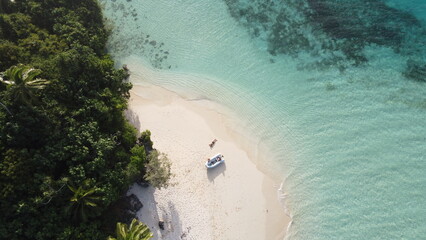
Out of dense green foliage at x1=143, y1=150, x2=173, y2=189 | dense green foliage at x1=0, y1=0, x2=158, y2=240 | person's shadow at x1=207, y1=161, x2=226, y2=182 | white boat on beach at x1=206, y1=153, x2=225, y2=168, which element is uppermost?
dense green foliage at x1=0, y1=0, x2=158, y2=240

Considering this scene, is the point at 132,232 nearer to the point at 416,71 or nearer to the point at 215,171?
the point at 215,171

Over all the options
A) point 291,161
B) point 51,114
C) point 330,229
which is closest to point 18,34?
point 51,114

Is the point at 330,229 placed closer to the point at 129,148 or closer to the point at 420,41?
the point at 129,148

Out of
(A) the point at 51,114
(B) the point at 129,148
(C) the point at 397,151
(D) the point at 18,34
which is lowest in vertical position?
(C) the point at 397,151

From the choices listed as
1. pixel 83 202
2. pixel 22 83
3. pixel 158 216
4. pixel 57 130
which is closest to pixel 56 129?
pixel 57 130

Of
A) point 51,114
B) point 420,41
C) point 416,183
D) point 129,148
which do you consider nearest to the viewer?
point 51,114

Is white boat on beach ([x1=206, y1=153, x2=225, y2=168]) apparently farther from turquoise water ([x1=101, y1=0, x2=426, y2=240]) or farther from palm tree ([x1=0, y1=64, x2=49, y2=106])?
palm tree ([x1=0, y1=64, x2=49, y2=106])

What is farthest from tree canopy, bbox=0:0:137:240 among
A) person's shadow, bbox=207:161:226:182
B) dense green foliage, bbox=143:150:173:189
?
person's shadow, bbox=207:161:226:182

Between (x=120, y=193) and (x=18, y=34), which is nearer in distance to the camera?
(x=120, y=193)
